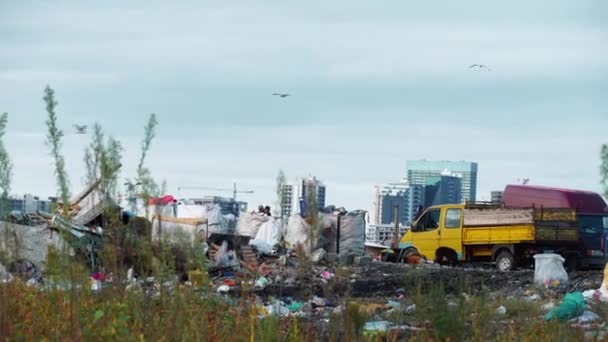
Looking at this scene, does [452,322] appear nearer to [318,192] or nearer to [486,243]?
[318,192]

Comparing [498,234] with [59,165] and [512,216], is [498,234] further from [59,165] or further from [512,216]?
[59,165]

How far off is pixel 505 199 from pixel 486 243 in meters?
7.02

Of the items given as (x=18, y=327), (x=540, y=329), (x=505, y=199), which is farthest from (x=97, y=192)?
(x=505, y=199)

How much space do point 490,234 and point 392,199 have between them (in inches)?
1512

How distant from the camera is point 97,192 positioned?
5.26m

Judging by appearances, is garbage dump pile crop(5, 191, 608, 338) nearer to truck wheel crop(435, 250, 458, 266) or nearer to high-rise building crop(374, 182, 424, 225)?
truck wheel crop(435, 250, 458, 266)

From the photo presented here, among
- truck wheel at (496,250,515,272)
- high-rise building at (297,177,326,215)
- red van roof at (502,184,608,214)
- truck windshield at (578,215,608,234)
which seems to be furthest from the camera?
red van roof at (502,184,608,214)

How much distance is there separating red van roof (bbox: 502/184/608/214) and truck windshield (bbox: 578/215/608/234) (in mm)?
3866

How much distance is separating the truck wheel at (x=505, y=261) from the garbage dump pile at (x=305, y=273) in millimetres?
3147

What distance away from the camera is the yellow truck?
2714 cm

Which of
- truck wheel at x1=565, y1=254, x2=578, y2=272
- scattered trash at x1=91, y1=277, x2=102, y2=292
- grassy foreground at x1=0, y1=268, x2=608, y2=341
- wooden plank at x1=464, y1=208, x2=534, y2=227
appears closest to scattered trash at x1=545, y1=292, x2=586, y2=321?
grassy foreground at x1=0, y1=268, x2=608, y2=341

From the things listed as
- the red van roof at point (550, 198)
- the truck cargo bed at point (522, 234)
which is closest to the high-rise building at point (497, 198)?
the red van roof at point (550, 198)

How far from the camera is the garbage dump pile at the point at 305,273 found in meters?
5.11

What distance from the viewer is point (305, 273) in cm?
434
